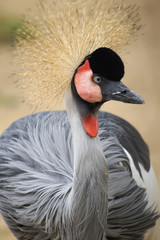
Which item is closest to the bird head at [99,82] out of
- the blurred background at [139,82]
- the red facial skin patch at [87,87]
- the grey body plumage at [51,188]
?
the red facial skin patch at [87,87]

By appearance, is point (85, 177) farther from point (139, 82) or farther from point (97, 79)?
point (139, 82)

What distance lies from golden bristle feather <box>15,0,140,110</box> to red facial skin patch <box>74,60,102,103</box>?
0.08 m

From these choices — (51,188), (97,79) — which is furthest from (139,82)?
(97,79)

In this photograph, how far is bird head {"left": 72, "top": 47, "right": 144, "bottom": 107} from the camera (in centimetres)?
127

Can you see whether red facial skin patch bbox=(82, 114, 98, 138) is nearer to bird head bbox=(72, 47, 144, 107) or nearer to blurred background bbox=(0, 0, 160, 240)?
bird head bbox=(72, 47, 144, 107)

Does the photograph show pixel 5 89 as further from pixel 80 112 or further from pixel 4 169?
pixel 80 112

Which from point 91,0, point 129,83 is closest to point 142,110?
point 129,83

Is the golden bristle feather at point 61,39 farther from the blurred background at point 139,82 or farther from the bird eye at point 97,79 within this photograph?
the blurred background at point 139,82

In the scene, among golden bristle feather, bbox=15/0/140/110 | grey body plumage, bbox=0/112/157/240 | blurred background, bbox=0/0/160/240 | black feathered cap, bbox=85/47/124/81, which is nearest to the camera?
black feathered cap, bbox=85/47/124/81

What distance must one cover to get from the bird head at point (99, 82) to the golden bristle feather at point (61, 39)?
0.26 feet

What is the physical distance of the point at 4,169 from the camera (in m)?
1.67

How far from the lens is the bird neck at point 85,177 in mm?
1302

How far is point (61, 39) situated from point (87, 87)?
0.71 ft

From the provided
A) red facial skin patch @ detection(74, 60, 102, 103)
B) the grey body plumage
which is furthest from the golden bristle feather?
the grey body plumage
